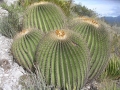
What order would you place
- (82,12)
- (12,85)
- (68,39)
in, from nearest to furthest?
(68,39) → (12,85) → (82,12)

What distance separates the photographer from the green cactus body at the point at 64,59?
5.46 meters

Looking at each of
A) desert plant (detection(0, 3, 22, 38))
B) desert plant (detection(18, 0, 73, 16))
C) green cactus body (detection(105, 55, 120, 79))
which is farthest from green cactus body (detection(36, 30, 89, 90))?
desert plant (detection(18, 0, 73, 16))

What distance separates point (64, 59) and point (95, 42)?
3.17 ft

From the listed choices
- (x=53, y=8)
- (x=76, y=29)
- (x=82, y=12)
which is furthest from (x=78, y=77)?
(x=82, y=12)

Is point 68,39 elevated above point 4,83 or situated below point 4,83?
above

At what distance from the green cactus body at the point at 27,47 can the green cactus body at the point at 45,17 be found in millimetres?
582

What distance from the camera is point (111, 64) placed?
680 cm

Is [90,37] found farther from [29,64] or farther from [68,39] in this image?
[29,64]

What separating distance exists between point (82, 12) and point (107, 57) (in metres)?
12.6

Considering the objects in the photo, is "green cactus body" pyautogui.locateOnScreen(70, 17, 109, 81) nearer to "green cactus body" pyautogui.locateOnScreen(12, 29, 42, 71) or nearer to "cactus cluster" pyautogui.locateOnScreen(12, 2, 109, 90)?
"cactus cluster" pyautogui.locateOnScreen(12, 2, 109, 90)

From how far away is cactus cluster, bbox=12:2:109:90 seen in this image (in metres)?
5.48

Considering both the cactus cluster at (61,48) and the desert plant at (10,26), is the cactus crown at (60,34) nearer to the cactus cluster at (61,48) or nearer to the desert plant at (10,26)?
the cactus cluster at (61,48)

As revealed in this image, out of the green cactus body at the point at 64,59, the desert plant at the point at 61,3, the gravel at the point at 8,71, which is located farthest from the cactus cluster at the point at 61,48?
the desert plant at the point at 61,3

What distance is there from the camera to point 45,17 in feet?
22.6
